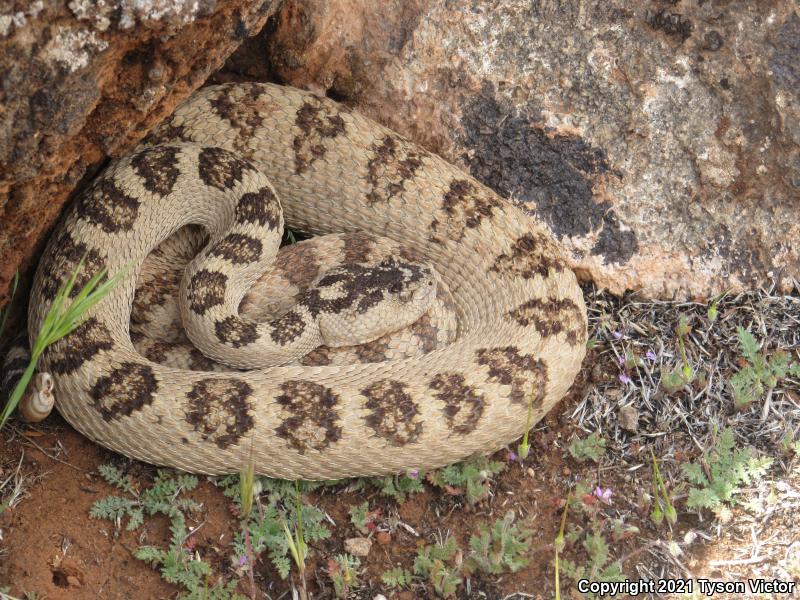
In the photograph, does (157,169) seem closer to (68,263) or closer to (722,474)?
(68,263)

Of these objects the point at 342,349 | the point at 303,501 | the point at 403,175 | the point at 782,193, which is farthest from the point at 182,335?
the point at 782,193

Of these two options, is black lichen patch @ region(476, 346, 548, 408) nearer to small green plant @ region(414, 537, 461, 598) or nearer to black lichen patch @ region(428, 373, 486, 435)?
black lichen patch @ region(428, 373, 486, 435)

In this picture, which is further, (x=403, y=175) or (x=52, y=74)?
(x=403, y=175)

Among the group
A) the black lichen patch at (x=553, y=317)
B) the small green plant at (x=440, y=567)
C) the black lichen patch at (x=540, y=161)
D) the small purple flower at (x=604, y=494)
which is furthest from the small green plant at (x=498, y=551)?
the black lichen patch at (x=540, y=161)

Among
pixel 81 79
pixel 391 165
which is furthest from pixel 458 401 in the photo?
pixel 81 79

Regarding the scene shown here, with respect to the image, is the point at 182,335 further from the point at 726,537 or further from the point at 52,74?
the point at 726,537

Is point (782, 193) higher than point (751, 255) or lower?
higher
